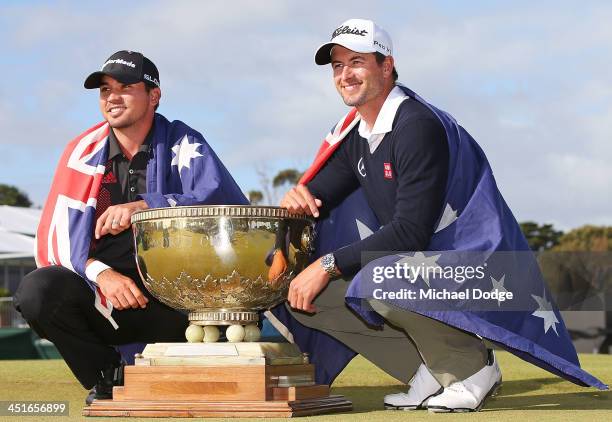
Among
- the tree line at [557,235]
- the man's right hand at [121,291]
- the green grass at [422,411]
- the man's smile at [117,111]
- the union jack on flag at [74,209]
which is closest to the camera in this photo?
the green grass at [422,411]

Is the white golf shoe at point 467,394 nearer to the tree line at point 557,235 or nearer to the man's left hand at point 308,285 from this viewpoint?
the man's left hand at point 308,285

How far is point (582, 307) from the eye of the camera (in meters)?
22.0

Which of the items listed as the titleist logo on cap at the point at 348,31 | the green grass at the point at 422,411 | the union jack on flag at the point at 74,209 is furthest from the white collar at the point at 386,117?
the union jack on flag at the point at 74,209

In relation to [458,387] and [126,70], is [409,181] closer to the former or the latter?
[458,387]

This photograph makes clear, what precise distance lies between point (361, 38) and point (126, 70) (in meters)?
1.18

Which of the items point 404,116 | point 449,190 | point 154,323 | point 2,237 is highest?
point 2,237

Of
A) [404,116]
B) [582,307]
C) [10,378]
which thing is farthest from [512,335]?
[582,307]

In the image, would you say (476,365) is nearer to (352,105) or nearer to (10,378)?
(352,105)

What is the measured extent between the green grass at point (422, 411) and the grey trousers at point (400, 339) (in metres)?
0.19

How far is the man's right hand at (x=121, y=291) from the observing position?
418 centimetres

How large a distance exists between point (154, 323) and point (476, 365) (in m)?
1.68

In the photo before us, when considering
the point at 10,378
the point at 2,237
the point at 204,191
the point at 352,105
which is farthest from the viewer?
the point at 2,237

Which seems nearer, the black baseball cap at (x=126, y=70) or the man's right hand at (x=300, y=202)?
the man's right hand at (x=300, y=202)

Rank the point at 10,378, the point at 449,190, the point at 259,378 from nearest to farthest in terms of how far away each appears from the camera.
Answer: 1. the point at 259,378
2. the point at 449,190
3. the point at 10,378
